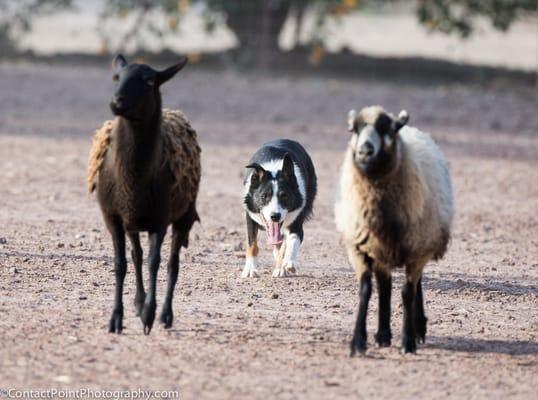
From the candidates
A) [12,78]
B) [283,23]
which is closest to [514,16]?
[283,23]

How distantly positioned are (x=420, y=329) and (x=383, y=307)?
0.36 metres

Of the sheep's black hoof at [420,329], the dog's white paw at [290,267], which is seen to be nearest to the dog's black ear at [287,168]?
the dog's white paw at [290,267]

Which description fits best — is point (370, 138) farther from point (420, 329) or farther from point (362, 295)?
point (420, 329)

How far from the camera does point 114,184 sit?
7516mm

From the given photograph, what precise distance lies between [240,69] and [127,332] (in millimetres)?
16474

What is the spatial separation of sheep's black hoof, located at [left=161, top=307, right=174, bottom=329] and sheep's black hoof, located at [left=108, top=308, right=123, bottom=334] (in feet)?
0.98

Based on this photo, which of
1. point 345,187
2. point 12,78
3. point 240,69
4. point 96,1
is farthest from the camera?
point 96,1

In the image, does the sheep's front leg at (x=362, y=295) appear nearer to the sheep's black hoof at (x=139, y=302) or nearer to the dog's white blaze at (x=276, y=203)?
the sheep's black hoof at (x=139, y=302)

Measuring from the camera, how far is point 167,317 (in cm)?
761

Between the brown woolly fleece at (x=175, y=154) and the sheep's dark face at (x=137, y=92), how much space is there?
13.7 inches

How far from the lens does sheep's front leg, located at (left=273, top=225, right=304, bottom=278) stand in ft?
31.0

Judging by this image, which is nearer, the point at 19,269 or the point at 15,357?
the point at 15,357

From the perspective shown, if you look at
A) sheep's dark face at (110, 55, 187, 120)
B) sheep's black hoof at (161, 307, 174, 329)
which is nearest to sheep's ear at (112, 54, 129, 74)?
sheep's dark face at (110, 55, 187, 120)

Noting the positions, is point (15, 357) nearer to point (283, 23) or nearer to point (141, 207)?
point (141, 207)
